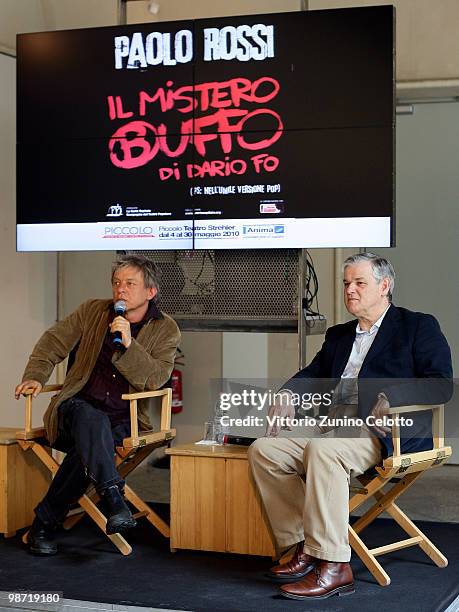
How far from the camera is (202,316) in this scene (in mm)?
5508

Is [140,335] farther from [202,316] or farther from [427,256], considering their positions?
[427,256]

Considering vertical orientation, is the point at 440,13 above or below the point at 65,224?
above

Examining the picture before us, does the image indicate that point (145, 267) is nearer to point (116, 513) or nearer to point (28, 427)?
point (28, 427)

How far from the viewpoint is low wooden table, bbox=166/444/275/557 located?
4352 mm

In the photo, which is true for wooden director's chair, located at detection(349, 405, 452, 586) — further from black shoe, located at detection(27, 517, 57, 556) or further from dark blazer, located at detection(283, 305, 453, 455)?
black shoe, located at detection(27, 517, 57, 556)

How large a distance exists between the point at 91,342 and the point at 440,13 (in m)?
2.99

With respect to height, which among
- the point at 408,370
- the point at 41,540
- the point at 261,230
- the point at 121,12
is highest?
the point at 121,12

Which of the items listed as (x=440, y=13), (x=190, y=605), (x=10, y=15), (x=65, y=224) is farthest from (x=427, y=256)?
(x=190, y=605)

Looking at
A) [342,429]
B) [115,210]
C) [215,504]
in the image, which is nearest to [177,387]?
[115,210]

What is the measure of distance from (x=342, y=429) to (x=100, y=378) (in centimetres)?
119

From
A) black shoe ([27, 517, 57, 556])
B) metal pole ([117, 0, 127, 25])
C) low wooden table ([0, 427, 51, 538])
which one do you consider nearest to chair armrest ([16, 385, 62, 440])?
low wooden table ([0, 427, 51, 538])

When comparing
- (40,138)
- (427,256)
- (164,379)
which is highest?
(40,138)

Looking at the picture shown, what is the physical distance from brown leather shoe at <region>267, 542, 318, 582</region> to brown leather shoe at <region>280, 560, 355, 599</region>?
129mm

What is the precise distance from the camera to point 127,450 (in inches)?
176
